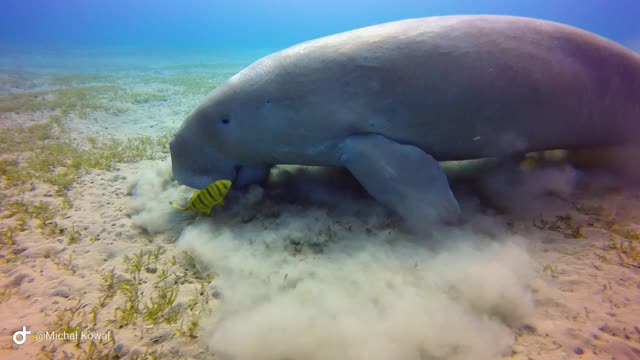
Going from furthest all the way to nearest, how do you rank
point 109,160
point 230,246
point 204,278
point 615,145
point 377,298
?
point 109,160, point 615,145, point 230,246, point 204,278, point 377,298

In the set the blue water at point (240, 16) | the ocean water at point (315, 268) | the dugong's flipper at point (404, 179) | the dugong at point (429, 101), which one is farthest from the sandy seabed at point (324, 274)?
the blue water at point (240, 16)

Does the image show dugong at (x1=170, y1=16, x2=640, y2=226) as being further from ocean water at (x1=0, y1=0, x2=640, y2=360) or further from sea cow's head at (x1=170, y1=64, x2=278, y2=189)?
ocean water at (x1=0, y1=0, x2=640, y2=360)

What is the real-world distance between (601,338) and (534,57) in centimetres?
221

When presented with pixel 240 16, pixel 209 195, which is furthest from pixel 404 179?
pixel 240 16

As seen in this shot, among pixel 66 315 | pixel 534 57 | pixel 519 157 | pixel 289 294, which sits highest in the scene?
pixel 534 57

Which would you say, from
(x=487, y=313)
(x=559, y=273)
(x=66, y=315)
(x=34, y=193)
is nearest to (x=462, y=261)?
(x=487, y=313)

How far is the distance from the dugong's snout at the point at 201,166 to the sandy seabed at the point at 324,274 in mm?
254

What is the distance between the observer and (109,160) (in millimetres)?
4848

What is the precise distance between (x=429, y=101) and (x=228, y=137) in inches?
72.4

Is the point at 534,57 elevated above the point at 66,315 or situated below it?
above

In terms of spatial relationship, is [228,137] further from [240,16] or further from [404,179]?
[240,16]

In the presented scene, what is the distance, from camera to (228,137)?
3.08 metres

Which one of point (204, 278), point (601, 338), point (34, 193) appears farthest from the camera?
point (34, 193)

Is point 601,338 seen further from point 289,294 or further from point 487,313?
point 289,294
